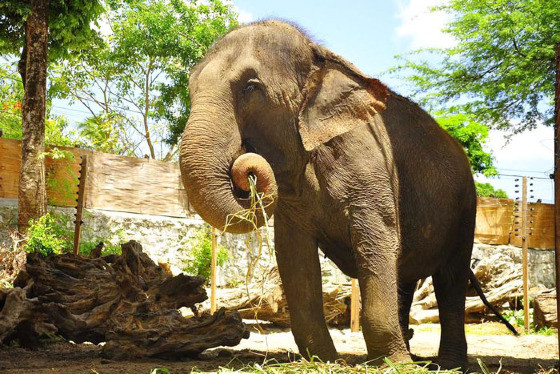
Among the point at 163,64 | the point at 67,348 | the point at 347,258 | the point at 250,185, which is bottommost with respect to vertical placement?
the point at 67,348

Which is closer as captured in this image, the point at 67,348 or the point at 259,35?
the point at 259,35

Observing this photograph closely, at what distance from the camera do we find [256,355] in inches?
230

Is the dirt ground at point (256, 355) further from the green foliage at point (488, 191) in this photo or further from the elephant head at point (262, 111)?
the green foliage at point (488, 191)

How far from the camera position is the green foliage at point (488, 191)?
61.8 ft

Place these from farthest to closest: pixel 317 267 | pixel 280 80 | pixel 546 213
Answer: pixel 546 213 < pixel 317 267 < pixel 280 80

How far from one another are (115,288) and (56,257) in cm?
85

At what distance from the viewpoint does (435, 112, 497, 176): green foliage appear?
62.3ft

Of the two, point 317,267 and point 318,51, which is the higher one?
point 318,51

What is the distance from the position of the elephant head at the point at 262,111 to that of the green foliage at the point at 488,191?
14762 millimetres

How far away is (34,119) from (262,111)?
6831 millimetres

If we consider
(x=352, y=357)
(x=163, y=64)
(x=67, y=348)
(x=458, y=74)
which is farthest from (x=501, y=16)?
(x=67, y=348)

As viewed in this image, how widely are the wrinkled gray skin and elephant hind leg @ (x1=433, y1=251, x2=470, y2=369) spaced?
4cm

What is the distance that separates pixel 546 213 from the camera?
1697 centimetres

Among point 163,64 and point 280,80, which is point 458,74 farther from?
point 280,80
